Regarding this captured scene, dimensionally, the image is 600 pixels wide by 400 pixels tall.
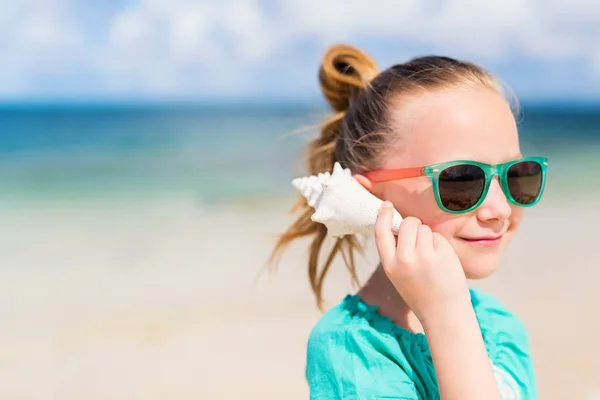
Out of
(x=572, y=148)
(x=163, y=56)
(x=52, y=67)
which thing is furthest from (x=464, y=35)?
(x=52, y=67)

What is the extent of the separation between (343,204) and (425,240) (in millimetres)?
314

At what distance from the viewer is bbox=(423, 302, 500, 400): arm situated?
1699mm

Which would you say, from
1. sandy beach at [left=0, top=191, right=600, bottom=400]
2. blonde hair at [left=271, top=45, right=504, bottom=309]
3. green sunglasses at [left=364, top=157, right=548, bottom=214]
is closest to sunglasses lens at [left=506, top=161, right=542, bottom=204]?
green sunglasses at [left=364, top=157, right=548, bottom=214]

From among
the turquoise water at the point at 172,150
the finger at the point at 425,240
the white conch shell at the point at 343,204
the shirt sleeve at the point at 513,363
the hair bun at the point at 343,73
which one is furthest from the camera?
the turquoise water at the point at 172,150

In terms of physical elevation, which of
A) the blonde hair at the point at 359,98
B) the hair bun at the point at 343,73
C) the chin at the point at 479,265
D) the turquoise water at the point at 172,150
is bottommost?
the chin at the point at 479,265

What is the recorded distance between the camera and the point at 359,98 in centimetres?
249

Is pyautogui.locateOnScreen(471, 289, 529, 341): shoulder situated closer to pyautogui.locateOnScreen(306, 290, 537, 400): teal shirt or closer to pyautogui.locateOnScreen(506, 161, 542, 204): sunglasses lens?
pyautogui.locateOnScreen(306, 290, 537, 400): teal shirt

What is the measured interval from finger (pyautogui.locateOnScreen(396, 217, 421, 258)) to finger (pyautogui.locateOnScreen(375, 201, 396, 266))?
0.03 m

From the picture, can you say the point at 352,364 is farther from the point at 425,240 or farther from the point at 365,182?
the point at 365,182

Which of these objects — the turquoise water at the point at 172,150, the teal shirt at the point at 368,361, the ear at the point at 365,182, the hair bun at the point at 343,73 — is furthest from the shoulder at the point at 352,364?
the turquoise water at the point at 172,150

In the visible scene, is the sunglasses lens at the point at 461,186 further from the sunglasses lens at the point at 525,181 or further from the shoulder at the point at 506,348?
the shoulder at the point at 506,348

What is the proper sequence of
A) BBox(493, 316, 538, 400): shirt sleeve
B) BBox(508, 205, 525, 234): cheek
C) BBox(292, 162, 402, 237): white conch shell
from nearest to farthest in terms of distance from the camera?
BBox(292, 162, 402, 237): white conch shell, BBox(508, 205, 525, 234): cheek, BBox(493, 316, 538, 400): shirt sleeve

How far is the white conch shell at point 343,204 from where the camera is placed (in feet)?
6.60

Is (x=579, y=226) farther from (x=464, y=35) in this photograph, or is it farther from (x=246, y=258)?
(x=464, y=35)
